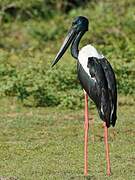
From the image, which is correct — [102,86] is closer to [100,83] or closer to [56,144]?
[100,83]

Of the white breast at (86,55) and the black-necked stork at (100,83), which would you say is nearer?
the black-necked stork at (100,83)

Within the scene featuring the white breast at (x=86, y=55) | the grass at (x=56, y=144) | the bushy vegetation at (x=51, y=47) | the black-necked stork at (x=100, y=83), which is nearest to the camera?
the black-necked stork at (x=100, y=83)

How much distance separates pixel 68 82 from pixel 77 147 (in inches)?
120

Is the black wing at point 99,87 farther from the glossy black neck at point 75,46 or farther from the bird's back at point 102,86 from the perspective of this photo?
the glossy black neck at point 75,46

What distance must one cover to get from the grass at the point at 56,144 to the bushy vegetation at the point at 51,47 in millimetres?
305

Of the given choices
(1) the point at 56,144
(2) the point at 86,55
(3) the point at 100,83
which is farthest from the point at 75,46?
(1) the point at 56,144

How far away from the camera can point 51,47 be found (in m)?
16.7

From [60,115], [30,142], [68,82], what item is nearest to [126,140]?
[30,142]

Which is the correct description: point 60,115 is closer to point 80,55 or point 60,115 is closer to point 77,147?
point 77,147

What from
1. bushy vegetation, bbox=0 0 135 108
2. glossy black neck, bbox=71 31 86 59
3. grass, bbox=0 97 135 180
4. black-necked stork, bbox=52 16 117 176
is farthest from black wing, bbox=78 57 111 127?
bushy vegetation, bbox=0 0 135 108

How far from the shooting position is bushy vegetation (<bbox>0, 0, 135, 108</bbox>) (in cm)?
1123

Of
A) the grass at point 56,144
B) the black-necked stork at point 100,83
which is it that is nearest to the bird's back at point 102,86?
the black-necked stork at point 100,83

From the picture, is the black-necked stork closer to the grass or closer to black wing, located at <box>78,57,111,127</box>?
black wing, located at <box>78,57,111,127</box>

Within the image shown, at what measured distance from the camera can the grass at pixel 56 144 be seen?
24.5ft
